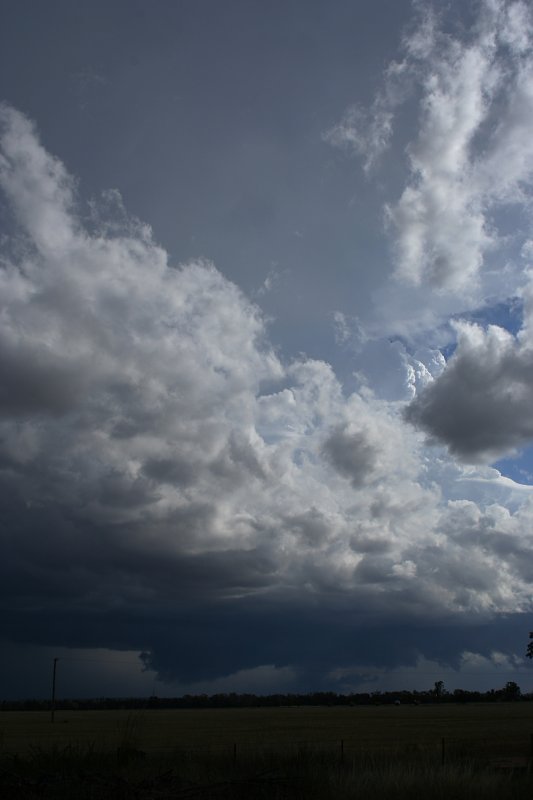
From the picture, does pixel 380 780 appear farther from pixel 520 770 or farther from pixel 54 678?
pixel 54 678

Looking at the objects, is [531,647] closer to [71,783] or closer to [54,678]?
[54,678]

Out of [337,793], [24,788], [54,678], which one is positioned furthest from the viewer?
[54,678]

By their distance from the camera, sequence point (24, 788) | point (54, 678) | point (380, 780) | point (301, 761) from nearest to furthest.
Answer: point (24, 788)
point (380, 780)
point (301, 761)
point (54, 678)

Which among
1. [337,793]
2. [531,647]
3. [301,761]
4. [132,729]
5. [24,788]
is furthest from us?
[531,647]

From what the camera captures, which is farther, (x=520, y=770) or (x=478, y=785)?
(x=520, y=770)

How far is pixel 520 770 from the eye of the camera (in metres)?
22.8

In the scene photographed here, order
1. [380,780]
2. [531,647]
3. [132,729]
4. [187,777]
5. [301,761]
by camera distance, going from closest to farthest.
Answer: [380,780] < [187,777] < [301,761] < [132,729] < [531,647]

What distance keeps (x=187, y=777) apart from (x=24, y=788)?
5.24 m

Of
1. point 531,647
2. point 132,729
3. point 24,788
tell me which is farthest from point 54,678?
point 24,788

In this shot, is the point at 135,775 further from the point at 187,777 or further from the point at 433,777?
the point at 433,777

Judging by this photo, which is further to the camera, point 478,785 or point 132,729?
point 132,729

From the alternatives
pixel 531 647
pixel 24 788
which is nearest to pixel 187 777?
pixel 24 788

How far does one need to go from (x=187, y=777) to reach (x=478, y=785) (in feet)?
23.4

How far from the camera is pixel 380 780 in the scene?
1805cm
